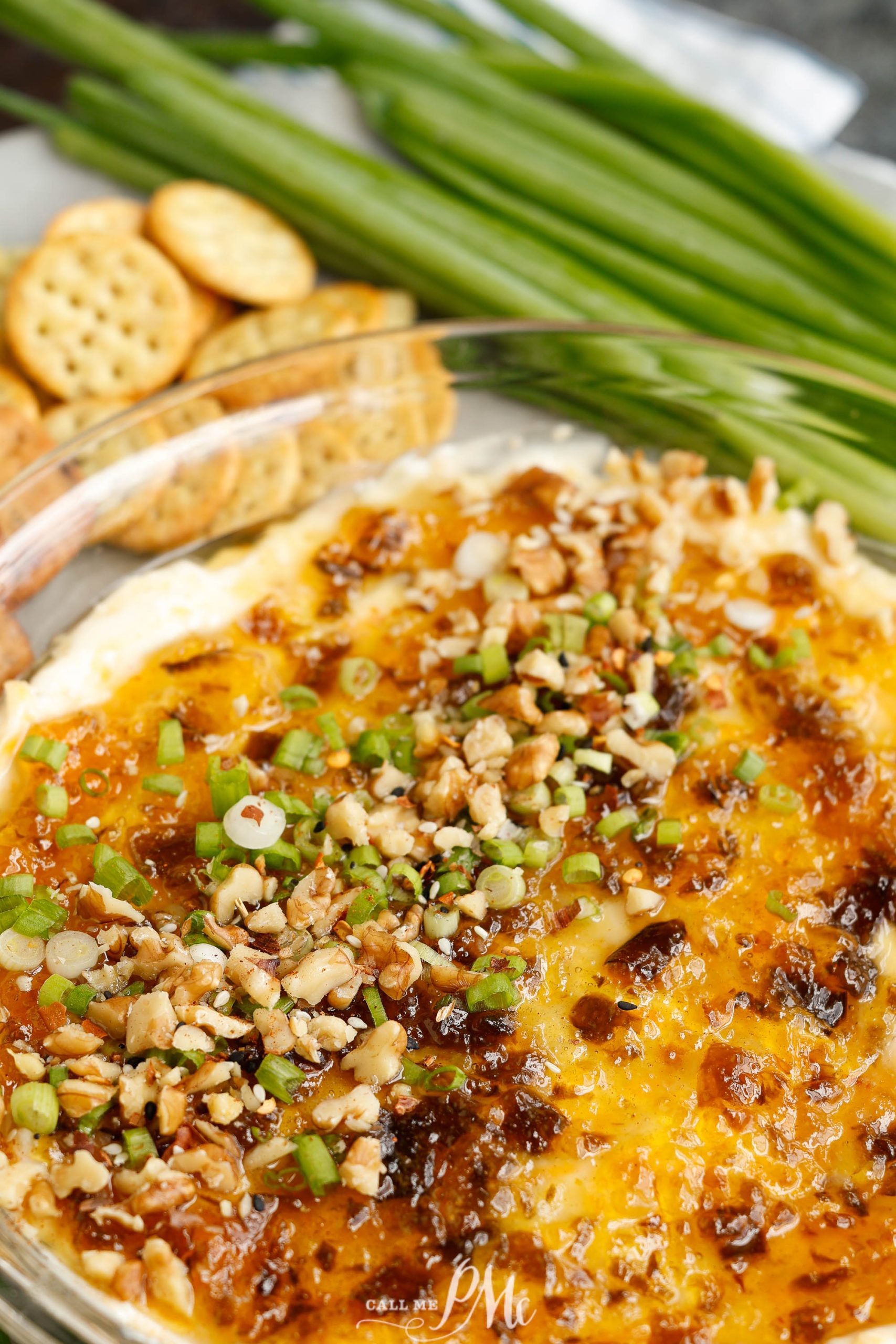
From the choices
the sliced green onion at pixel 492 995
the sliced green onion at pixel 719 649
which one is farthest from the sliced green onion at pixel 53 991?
the sliced green onion at pixel 719 649

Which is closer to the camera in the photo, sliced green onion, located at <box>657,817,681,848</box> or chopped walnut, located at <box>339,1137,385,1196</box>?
chopped walnut, located at <box>339,1137,385,1196</box>

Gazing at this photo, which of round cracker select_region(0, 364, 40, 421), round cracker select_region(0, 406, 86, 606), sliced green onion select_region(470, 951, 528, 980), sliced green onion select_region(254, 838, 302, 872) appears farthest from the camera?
round cracker select_region(0, 364, 40, 421)

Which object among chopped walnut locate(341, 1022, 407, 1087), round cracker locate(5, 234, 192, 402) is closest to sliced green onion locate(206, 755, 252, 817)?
chopped walnut locate(341, 1022, 407, 1087)

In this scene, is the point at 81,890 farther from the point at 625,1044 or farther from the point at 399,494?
the point at 399,494

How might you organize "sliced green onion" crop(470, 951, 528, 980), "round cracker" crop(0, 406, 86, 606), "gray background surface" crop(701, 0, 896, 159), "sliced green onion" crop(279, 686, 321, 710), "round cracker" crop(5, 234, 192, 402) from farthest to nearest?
1. "gray background surface" crop(701, 0, 896, 159)
2. "round cracker" crop(5, 234, 192, 402)
3. "round cracker" crop(0, 406, 86, 606)
4. "sliced green onion" crop(279, 686, 321, 710)
5. "sliced green onion" crop(470, 951, 528, 980)

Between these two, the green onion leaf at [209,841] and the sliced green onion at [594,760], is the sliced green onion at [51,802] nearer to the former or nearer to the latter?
the green onion leaf at [209,841]

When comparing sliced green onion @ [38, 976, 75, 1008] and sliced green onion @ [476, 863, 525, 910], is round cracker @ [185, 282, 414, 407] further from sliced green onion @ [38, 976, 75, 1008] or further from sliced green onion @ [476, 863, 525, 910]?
sliced green onion @ [38, 976, 75, 1008]

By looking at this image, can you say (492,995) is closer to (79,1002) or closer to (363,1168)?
(363,1168)

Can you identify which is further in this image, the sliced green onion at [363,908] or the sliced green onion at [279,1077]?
the sliced green onion at [363,908]

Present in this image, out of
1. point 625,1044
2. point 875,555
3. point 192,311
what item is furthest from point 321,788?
point 192,311
